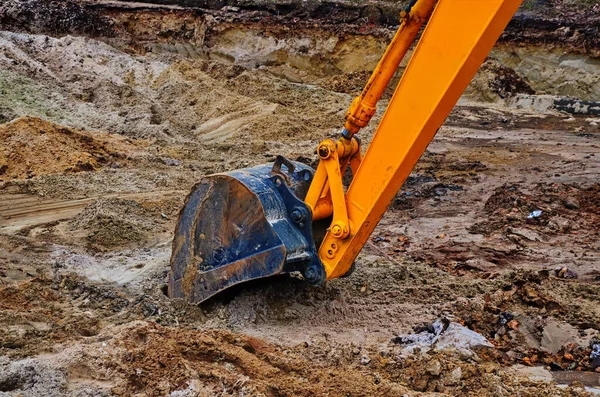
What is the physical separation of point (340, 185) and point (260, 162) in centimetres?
543

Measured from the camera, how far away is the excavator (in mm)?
3391

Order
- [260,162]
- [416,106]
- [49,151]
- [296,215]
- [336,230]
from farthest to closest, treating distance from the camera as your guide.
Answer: [260,162] < [49,151] < [296,215] < [336,230] < [416,106]

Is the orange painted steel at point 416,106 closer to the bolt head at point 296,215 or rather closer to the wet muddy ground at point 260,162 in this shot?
the bolt head at point 296,215

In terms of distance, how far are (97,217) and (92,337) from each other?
2.94m

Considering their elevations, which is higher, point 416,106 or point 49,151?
point 416,106

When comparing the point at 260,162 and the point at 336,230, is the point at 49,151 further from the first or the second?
the point at 336,230

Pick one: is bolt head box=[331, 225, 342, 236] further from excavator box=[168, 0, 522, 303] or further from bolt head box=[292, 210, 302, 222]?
bolt head box=[292, 210, 302, 222]

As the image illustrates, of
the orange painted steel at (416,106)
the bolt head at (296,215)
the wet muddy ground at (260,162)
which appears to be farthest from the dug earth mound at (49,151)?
the orange painted steel at (416,106)

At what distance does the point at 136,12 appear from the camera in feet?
53.0

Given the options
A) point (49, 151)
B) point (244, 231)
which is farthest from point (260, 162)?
point (244, 231)

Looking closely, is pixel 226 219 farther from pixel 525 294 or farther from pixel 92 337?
pixel 525 294

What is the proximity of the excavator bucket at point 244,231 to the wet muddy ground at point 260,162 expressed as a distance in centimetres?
25

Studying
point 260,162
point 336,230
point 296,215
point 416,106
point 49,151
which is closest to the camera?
point 416,106

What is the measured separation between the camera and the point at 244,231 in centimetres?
414
